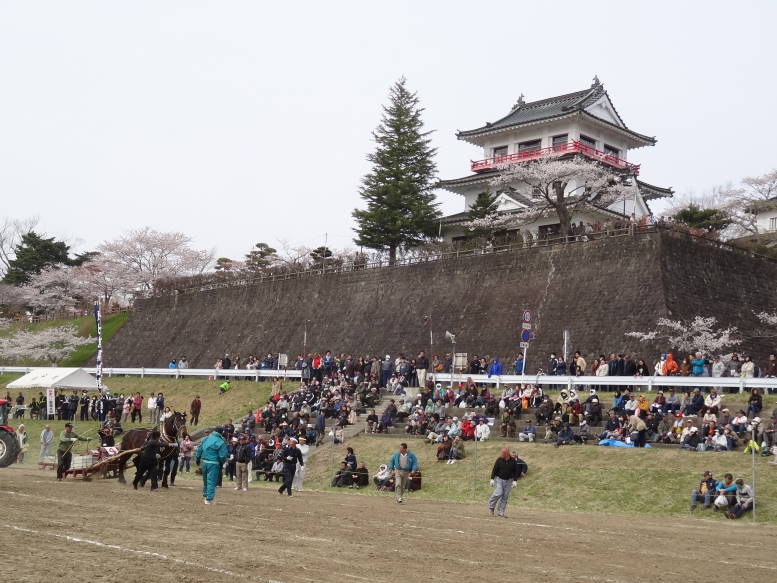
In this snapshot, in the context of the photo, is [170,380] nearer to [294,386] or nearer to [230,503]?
[294,386]

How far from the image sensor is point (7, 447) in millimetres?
24531

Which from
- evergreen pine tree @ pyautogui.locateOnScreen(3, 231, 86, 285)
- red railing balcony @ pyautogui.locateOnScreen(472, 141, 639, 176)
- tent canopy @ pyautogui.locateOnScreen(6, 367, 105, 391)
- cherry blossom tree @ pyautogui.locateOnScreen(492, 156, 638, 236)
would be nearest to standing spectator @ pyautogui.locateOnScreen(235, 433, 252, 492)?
tent canopy @ pyautogui.locateOnScreen(6, 367, 105, 391)

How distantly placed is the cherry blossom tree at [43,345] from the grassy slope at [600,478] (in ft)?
166

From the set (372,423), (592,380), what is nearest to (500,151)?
(592,380)

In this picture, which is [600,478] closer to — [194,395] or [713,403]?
[713,403]

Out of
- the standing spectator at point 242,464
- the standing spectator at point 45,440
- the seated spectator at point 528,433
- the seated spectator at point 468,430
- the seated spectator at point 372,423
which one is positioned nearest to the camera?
the standing spectator at point 242,464

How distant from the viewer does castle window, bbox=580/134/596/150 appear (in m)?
58.5

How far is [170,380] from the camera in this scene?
5200 cm

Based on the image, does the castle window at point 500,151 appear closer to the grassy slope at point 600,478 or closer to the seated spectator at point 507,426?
the seated spectator at point 507,426

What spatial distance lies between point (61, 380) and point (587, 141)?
35.1 metres

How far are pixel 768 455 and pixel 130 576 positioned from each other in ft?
58.3

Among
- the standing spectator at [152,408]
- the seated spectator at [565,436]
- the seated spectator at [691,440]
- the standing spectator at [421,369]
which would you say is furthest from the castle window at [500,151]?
the seated spectator at [691,440]

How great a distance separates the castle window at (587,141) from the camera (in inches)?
2303

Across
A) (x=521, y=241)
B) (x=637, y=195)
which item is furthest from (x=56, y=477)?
(x=637, y=195)
